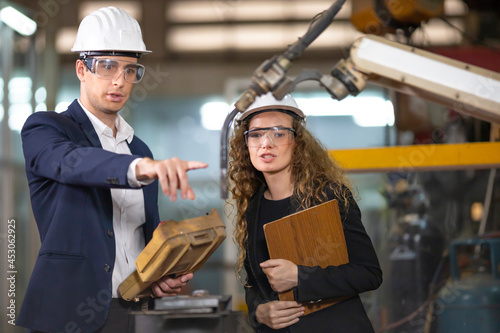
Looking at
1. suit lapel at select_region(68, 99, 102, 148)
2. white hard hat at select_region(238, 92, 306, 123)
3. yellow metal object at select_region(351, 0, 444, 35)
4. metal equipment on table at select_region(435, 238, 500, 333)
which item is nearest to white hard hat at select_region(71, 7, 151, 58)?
suit lapel at select_region(68, 99, 102, 148)

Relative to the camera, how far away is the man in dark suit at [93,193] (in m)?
1.44

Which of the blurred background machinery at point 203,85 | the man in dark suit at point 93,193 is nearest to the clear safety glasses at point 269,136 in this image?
the man in dark suit at point 93,193

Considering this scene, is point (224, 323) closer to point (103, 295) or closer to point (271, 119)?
point (103, 295)

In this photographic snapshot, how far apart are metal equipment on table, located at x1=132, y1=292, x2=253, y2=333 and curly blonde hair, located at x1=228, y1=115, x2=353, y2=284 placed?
A: 502 millimetres

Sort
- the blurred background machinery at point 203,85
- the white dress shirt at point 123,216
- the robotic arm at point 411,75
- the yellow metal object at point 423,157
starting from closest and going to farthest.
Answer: the robotic arm at point 411,75 → the white dress shirt at point 123,216 → the yellow metal object at point 423,157 → the blurred background machinery at point 203,85

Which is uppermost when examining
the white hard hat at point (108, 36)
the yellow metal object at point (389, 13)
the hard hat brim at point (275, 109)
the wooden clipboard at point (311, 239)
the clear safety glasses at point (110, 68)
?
the yellow metal object at point (389, 13)

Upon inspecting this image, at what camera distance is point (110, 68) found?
5.76 feet

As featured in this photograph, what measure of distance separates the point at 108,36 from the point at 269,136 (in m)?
0.61

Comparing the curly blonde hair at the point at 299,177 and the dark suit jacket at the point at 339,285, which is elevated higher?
the curly blonde hair at the point at 299,177

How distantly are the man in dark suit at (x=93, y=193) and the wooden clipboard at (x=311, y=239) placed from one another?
314 millimetres

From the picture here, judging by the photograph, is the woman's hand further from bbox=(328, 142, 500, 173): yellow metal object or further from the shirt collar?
bbox=(328, 142, 500, 173): yellow metal object

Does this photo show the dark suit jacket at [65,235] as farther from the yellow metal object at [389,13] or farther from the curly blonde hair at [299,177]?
the yellow metal object at [389,13]

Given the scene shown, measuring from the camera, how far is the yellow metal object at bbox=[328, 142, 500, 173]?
Result: 265cm

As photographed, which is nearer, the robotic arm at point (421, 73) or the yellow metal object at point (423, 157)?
the robotic arm at point (421, 73)
